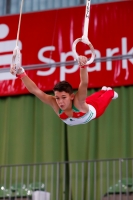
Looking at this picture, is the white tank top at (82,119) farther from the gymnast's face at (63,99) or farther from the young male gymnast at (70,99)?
the gymnast's face at (63,99)

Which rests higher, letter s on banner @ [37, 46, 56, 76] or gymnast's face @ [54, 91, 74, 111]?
letter s on banner @ [37, 46, 56, 76]

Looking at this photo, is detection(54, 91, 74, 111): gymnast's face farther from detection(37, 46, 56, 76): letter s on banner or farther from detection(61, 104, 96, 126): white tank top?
detection(37, 46, 56, 76): letter s on banner

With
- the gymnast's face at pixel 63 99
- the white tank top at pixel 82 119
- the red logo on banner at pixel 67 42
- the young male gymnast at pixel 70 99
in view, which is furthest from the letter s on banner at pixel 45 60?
the gymnast's face at pixel 63 99

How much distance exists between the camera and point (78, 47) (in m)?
7.78

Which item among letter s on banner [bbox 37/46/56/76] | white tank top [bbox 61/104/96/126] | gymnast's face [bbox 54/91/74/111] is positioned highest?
letter s on banner [bbox 37/46/56/76]

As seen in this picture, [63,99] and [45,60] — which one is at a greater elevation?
[45,60]

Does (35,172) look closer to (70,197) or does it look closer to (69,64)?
(70,197)

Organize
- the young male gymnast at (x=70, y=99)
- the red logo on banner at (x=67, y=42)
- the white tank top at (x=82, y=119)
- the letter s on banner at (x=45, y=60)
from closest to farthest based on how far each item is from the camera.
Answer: the young male gymnast at (x=70, y=99) < the white tank top at (x=82, y=119) < the red logo on banner at (x=67, y=42) < the letter s on banner at (x=45, y=60)

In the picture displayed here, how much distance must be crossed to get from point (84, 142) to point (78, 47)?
1443 millimetres

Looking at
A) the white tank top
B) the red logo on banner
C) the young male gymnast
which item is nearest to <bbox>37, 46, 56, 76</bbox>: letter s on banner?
the red logo on banner

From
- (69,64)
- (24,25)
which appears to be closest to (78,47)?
(69,64)

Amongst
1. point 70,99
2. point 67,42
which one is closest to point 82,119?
point 70,99

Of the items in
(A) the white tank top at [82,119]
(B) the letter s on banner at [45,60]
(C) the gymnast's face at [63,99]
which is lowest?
(A) the white tank top at [82,119]

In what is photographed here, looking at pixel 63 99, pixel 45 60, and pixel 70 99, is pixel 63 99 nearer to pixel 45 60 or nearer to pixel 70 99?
pixel 70 99
